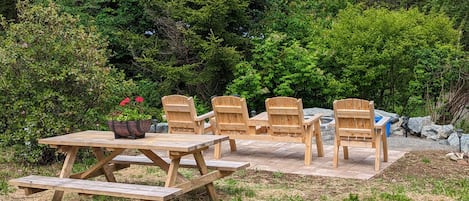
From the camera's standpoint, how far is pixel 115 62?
41.8ft

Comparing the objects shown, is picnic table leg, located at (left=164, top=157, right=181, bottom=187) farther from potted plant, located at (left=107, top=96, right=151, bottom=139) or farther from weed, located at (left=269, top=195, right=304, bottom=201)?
weed, located at (left=269, top=195, right=304, bottom=201)

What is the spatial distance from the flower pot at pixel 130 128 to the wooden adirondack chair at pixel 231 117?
2234 mm

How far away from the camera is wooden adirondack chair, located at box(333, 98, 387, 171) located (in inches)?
254

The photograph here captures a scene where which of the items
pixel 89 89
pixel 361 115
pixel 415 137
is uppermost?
pixel 89 89

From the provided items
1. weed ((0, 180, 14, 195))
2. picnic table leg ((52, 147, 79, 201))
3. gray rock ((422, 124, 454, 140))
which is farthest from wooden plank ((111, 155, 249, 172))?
gray rock ((422, 124, 454, 140))

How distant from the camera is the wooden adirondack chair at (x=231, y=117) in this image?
719cm

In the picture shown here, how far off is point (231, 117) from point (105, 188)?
9.72 ft

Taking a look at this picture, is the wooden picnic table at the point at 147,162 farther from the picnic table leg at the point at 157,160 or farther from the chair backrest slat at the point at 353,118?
the chair backrest slat at the point at 353,118

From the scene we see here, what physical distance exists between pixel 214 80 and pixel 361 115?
5530 millimetres

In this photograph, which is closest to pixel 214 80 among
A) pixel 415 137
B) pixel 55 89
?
pixel 415 137

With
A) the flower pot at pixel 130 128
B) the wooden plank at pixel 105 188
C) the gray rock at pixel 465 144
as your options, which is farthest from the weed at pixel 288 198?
the gray rock at pixel 465 144

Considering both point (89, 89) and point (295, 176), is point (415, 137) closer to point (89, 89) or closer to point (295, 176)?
point (295, 176)

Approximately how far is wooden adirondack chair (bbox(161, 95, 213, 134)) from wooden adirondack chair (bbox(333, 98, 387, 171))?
5.85ft

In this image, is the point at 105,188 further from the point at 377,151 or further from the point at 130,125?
the point at 377,151
